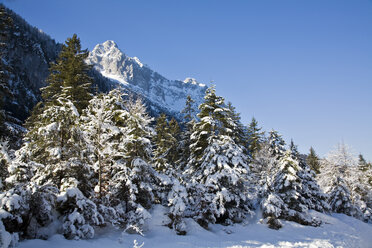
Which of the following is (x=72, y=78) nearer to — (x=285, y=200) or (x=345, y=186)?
(x=285, y=200)

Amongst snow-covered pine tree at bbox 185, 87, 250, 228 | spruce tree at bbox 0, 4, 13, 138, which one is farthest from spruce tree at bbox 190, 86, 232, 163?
spruce tree at bbox 0, 4, 13, 138

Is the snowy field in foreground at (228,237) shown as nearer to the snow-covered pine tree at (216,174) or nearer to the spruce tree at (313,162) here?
the snow-covered pine tree at (216,174)

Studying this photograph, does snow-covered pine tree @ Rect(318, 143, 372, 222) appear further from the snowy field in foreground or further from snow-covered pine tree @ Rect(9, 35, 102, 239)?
snow-covered pine tree @ Rect(9, 35, 102, 239)

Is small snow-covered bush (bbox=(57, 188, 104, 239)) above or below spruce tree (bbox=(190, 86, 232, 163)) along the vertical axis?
below

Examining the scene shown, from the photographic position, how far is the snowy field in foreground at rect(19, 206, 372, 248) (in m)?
9.86

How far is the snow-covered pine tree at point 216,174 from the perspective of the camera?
16297mm

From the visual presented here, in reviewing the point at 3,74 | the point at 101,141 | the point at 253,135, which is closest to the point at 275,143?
the point at 253,135

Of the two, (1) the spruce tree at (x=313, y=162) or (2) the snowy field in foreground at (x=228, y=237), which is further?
(1) the spruce tree at (x=313, y=162)

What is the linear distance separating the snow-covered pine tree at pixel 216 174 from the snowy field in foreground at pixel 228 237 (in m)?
1.20

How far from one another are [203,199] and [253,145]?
2460cm

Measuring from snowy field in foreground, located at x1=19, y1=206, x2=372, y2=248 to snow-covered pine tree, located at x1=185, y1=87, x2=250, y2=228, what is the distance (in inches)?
47.3

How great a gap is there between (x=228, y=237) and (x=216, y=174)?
4.57 metres

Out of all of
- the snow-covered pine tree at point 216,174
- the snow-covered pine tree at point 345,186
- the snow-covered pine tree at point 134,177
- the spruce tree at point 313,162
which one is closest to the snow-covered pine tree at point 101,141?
the snow-covered pine tree at point 134,177

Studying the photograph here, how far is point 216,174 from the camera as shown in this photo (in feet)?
57.3
